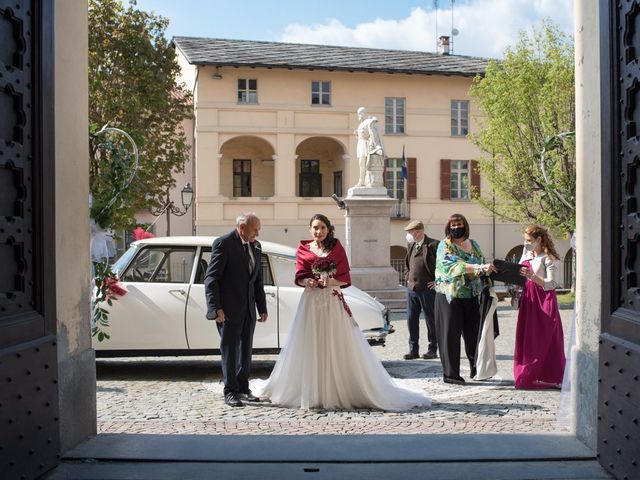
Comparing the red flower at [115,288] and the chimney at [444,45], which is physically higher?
the chimney at [444,45]

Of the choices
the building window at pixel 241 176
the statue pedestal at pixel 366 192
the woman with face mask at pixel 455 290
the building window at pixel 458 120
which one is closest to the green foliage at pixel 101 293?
the woman with face mask at pixel 455 290

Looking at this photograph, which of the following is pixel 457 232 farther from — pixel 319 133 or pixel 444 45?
pixel 444 45

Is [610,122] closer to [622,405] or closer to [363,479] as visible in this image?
[622,405]

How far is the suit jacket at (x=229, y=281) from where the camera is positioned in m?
7.91

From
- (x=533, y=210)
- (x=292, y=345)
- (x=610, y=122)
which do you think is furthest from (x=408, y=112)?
(x=610, y=122)

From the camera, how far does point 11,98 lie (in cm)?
456

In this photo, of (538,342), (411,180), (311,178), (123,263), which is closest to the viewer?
(538,342)

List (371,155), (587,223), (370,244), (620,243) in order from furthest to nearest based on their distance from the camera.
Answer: (371,155)
(370,244)
(587,223)
(620,243)

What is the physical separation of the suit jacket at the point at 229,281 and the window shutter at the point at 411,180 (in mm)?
28923

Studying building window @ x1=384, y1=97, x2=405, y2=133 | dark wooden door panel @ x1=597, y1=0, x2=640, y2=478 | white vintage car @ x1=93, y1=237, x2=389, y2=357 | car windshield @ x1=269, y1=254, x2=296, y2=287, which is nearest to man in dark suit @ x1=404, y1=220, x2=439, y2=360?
white vintage car @ x1=93, y1=237, x2=389, y2=357

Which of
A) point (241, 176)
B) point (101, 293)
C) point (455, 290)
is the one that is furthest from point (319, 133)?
point (101, 293)

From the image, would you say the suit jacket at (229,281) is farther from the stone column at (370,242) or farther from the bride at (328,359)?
the stone column at (370,242)

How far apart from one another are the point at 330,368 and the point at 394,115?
29.9m

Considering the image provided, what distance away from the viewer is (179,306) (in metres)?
9.48
